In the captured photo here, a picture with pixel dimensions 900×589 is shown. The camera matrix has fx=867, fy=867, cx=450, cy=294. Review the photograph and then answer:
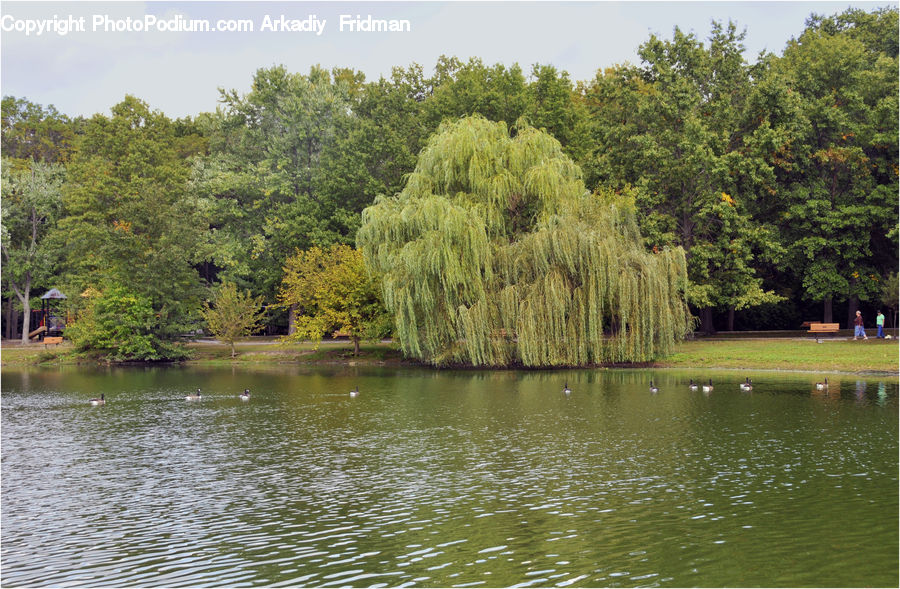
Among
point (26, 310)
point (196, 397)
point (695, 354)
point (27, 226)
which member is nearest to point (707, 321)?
point (695, 354)

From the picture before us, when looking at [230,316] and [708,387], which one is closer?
[708,387]

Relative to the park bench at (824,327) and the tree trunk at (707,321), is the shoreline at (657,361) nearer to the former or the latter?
the park bench at (824,327)

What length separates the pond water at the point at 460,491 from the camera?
540 inches

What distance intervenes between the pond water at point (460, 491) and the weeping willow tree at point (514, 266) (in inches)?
329

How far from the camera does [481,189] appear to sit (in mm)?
44562

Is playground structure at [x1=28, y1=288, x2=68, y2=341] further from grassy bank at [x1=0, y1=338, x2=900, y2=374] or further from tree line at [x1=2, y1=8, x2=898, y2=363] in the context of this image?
grassy bank at [x1=0, y1=338, x2=900, y2=374]

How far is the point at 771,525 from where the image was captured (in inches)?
617

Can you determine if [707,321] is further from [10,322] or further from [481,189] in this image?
[10,322]

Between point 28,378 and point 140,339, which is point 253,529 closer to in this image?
point 28,378

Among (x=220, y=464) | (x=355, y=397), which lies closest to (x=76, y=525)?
(x=220, y=464)

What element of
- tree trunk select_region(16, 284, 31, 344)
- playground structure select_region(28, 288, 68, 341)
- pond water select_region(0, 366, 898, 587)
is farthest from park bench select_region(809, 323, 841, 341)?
tree trunk select_region(16, 284, 31, 344)

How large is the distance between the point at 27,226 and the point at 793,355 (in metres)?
56.3

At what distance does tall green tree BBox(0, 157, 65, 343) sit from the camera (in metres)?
64.6

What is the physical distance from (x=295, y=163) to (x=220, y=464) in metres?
44.3
